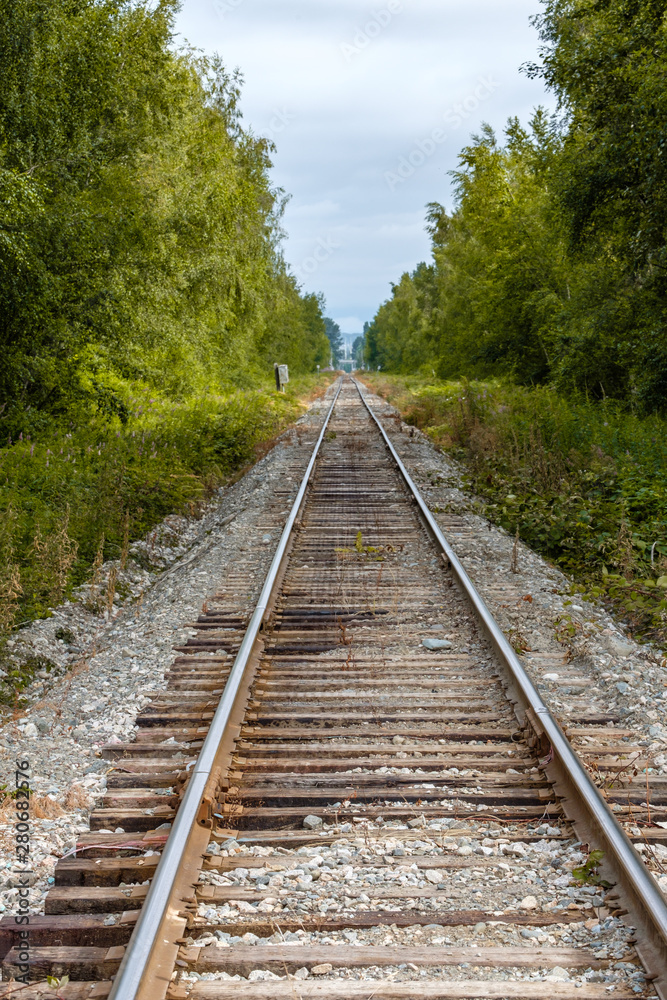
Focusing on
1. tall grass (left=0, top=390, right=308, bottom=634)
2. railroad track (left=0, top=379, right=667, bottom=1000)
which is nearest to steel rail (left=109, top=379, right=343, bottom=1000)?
railroad track (left=0, top=379, right=667, bottom=1000)

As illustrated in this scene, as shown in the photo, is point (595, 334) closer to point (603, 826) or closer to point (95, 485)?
point (95, 485)

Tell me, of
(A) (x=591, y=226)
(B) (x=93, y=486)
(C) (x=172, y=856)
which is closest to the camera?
(C) (x=172, y=856)

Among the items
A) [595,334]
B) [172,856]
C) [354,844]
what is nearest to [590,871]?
[354,844]

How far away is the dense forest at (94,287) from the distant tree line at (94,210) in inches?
1.2

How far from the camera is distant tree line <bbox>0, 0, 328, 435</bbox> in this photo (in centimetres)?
1052

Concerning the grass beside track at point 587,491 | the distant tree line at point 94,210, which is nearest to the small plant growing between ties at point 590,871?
the grass beside track at point 587,491

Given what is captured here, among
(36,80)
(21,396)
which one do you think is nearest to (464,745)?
(21,396)

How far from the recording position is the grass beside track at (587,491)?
7246 mm

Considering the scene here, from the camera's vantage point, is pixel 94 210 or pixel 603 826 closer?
pixel 603 826

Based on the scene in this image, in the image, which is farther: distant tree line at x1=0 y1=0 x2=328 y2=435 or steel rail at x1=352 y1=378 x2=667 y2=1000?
distant tree line at x1=0 y1=0 x2=328 y2=435

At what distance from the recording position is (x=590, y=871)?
9.87 feet

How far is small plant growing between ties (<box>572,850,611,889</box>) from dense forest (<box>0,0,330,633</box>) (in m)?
4.58

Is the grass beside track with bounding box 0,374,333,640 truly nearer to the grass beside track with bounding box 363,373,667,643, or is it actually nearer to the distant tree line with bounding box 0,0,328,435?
the distant tree line with bounding box 0,0,328,435

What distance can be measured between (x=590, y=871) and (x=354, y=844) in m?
0.98
